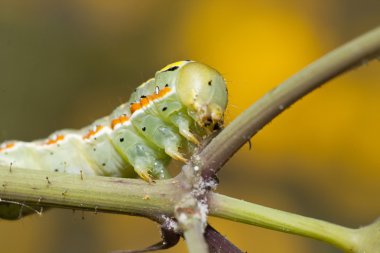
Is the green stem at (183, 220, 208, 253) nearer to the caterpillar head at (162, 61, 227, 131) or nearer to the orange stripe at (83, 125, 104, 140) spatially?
the caterpillar head at (162, 61, 227, 131)

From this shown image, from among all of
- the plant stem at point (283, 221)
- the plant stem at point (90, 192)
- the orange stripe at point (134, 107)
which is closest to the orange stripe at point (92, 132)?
the orange stripe at point (134, 107)

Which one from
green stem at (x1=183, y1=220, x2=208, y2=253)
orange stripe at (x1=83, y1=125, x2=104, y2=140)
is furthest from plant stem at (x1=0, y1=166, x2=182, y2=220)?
orange stripe at (x1=83, y1=125, x2=104, y2=140)

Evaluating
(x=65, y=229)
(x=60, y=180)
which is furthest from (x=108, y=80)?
(x=60, y=180)

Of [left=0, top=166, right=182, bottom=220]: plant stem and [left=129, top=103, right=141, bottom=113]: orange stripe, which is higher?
[left=129, top=103, right=141, bottom=113]: orange stripe

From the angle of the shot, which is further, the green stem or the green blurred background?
the green blurred background

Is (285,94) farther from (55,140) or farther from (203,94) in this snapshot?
(55,140)

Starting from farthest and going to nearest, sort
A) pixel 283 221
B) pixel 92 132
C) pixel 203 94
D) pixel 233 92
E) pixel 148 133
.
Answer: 1. pixel 233 92
2. pixel 92 132
3. pixel 148 133
4. pixel 203 94
5. pixel 283 221

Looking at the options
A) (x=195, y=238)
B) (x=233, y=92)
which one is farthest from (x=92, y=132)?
(x=233, y=92)
